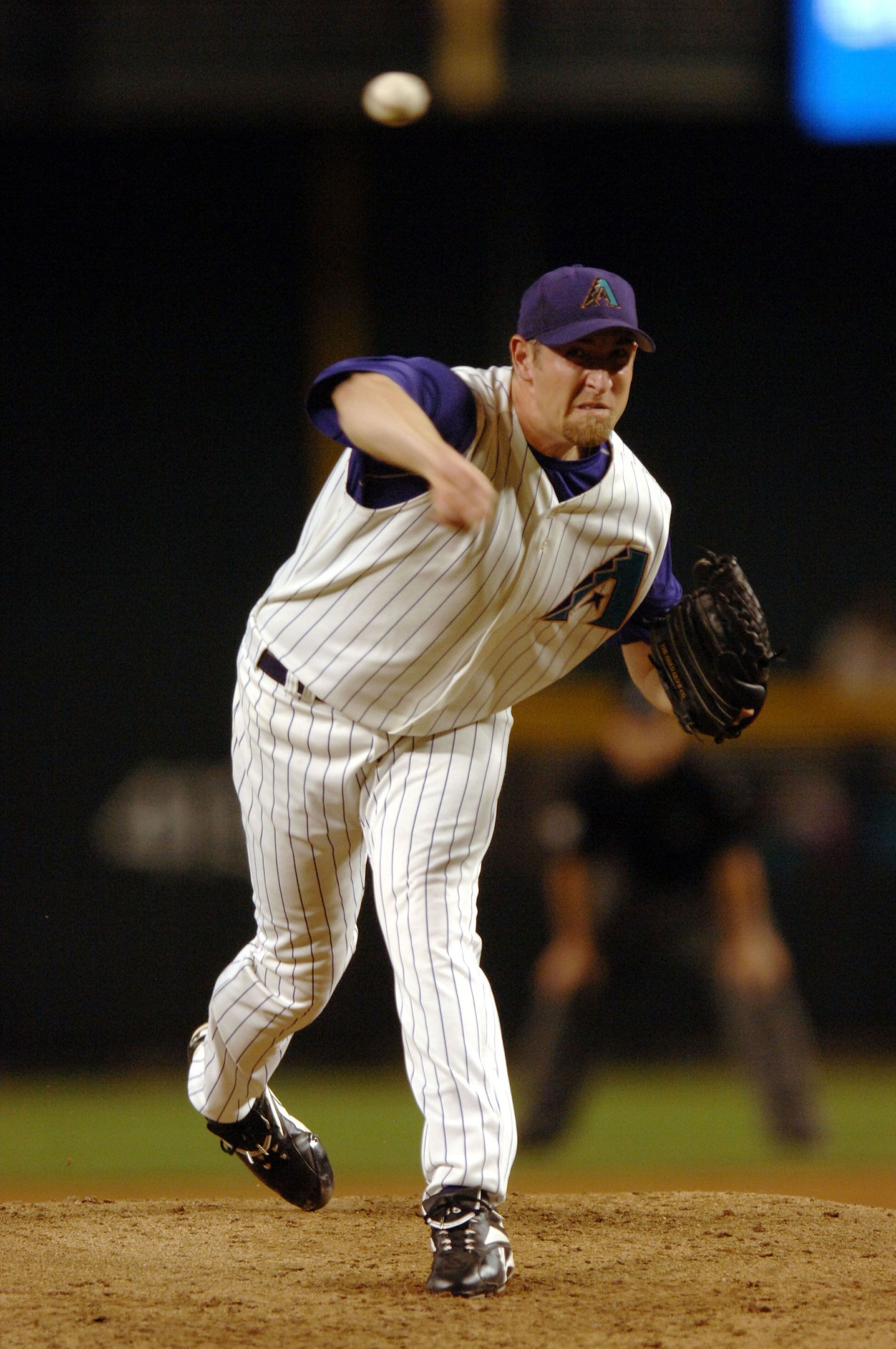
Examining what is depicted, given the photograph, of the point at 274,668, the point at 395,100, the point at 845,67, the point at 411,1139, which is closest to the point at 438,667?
the point at 274,668

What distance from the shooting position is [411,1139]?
607 centimetres

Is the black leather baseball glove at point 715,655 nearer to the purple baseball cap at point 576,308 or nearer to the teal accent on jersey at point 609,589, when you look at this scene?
the teal accent on jersey at point 609,589

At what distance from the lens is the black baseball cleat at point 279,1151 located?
3.24m

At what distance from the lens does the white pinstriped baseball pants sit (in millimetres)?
2646

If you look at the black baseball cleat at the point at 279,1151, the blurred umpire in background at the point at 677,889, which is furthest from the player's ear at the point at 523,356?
the blurred umpire in background at the point at 677,889

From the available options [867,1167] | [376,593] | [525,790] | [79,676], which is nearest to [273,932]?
[376,593]

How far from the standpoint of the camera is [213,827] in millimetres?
7367

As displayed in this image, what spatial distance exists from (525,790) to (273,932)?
412 cm

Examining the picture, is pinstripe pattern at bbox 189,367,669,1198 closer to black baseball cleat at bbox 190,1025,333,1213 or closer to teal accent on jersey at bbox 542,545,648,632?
teal accent on jersey at bbox 542,545,648,632

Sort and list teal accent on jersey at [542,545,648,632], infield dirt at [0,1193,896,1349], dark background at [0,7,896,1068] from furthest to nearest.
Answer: dark background at [0,7,896,1068], teal accent on jersey at [542,545,648,632], infield dirt at [0,1193,896,1349]

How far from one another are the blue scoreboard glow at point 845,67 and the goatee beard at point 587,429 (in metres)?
5.83

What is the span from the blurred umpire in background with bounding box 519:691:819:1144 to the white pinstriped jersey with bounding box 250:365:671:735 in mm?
3081

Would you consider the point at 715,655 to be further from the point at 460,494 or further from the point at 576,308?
the point at 460,494

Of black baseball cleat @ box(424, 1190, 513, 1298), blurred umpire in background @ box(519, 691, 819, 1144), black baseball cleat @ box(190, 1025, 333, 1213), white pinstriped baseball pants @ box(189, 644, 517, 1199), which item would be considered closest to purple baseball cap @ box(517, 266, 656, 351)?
white pinstriped baseball pants @ box(189, 644, 517, 1199)
